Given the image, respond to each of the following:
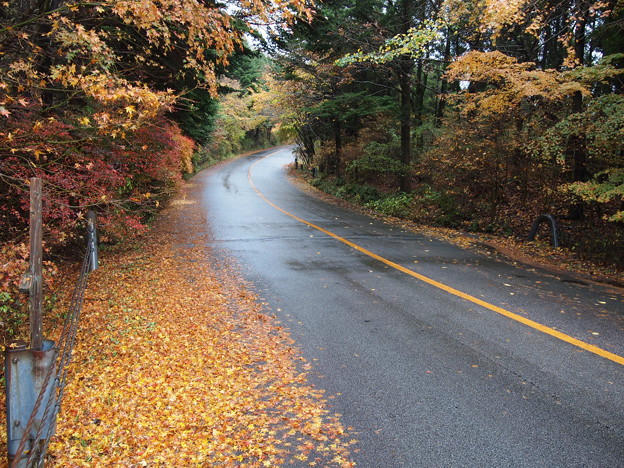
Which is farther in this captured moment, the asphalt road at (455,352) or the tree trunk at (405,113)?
the tree trunk at (405,113)

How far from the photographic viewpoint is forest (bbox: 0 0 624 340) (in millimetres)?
5664

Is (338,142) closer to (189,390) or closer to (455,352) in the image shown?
(455,352)

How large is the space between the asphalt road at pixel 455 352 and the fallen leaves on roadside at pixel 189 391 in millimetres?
302

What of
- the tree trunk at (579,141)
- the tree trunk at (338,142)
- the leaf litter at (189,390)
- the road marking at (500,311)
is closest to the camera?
the leaf litter at (189,390)

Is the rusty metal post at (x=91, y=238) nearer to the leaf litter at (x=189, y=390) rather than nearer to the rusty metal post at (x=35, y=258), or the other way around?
the leaf litter at (x=189, y=390)

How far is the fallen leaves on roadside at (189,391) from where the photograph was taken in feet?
9.64

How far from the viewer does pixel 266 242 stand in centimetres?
1017

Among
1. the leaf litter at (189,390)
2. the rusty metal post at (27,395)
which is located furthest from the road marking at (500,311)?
the rusty metal post at (27,395)

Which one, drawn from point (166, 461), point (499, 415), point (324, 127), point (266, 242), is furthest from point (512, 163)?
point (324, 127)

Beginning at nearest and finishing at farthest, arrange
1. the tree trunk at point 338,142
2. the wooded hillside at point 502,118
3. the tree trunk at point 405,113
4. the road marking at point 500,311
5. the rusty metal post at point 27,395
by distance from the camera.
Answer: the rusty metal post at point 27,395 < the road marking at point 500,311 < the wooded hillside at point 502,118 < the tree trunk at point 405,113 < the tree trunk at point 338,142

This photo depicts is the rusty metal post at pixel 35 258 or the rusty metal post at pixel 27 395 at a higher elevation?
the rusty metal post at pixel 35 258

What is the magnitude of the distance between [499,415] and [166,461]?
254cm

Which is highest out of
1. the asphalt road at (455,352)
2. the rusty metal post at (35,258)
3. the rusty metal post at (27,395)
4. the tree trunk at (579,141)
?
the tree trunk at (579,141)

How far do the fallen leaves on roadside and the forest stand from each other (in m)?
1.28
